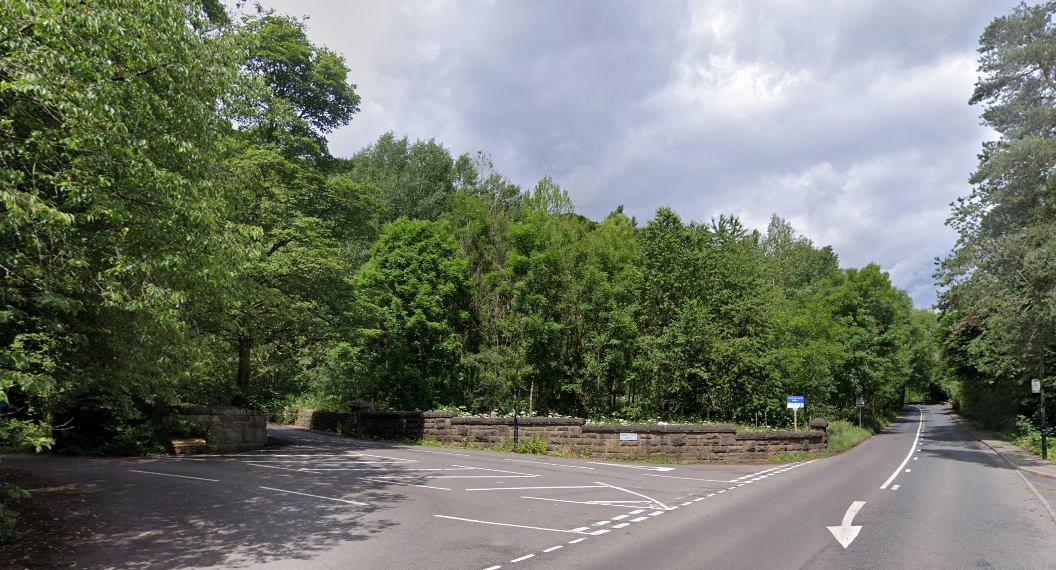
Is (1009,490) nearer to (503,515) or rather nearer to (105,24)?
(503,515)

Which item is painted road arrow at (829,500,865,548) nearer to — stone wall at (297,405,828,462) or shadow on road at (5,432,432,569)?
shadow on road at (5,432,432,569)

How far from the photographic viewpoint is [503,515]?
10.1 metres

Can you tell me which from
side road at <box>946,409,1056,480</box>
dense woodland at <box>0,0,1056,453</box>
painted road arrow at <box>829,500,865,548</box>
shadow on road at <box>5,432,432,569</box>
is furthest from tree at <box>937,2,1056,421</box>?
shadow on road at <box>5,432,432,569</box>

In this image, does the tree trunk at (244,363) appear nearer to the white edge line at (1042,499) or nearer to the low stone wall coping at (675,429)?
the low stone wall coping at (675,429)

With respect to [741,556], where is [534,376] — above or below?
above

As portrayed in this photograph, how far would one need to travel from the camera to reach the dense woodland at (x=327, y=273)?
23.3 feet

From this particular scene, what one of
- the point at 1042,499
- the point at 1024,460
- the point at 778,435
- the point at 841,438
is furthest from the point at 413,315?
the point at 1024,460

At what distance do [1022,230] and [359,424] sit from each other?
91.7 feet

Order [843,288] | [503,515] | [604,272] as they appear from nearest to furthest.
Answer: [503,515] → [604,272] → [843,288]

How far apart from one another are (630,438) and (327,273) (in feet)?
41.2

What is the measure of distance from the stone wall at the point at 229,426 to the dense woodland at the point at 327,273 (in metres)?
0.61

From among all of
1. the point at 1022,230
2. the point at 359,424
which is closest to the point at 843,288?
the point at 1022,230

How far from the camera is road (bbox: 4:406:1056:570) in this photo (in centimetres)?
740

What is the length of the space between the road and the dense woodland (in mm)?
2044
